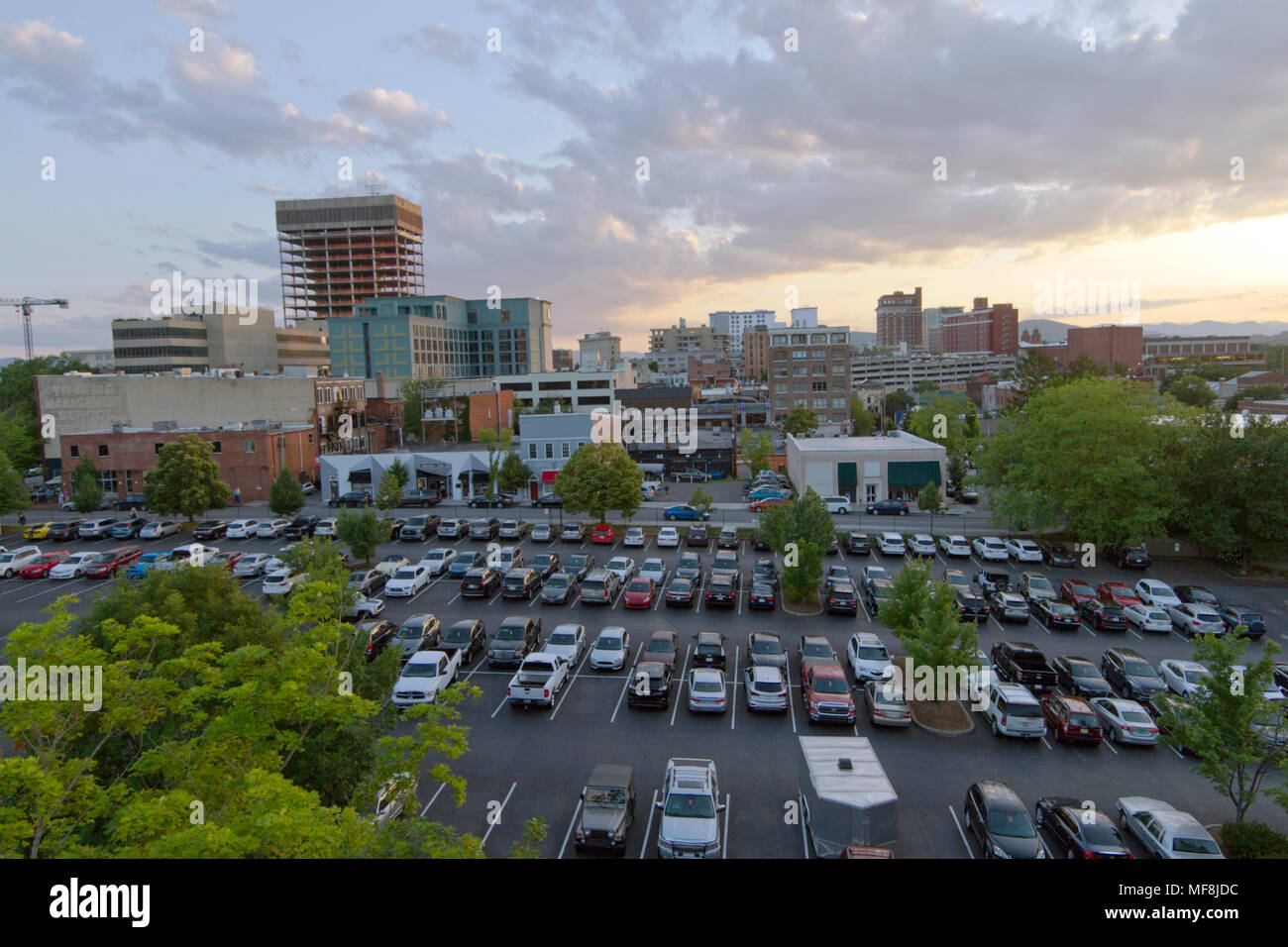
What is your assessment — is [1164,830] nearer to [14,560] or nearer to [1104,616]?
[1104,616]

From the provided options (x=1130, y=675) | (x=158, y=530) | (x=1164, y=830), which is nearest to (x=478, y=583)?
(x=1130, y=675)

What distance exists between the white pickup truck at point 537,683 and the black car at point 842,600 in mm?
11229

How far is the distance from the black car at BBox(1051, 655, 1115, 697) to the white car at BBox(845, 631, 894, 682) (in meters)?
4.55

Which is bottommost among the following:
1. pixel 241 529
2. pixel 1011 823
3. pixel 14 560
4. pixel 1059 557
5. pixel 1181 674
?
pixel 1181 674

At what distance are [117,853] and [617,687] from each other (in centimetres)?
1463

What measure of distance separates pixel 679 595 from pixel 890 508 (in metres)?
22.4

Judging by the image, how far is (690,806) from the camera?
1366 cm

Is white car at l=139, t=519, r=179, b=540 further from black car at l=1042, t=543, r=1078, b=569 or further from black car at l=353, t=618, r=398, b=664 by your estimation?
black car at l=1042, t=543, r=1078, b=569

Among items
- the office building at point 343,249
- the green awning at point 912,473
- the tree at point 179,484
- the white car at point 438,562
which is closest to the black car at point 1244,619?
the green awning at point 912,473

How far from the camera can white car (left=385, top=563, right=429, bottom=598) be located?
97.5 feet

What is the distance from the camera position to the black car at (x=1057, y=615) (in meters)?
26.3
